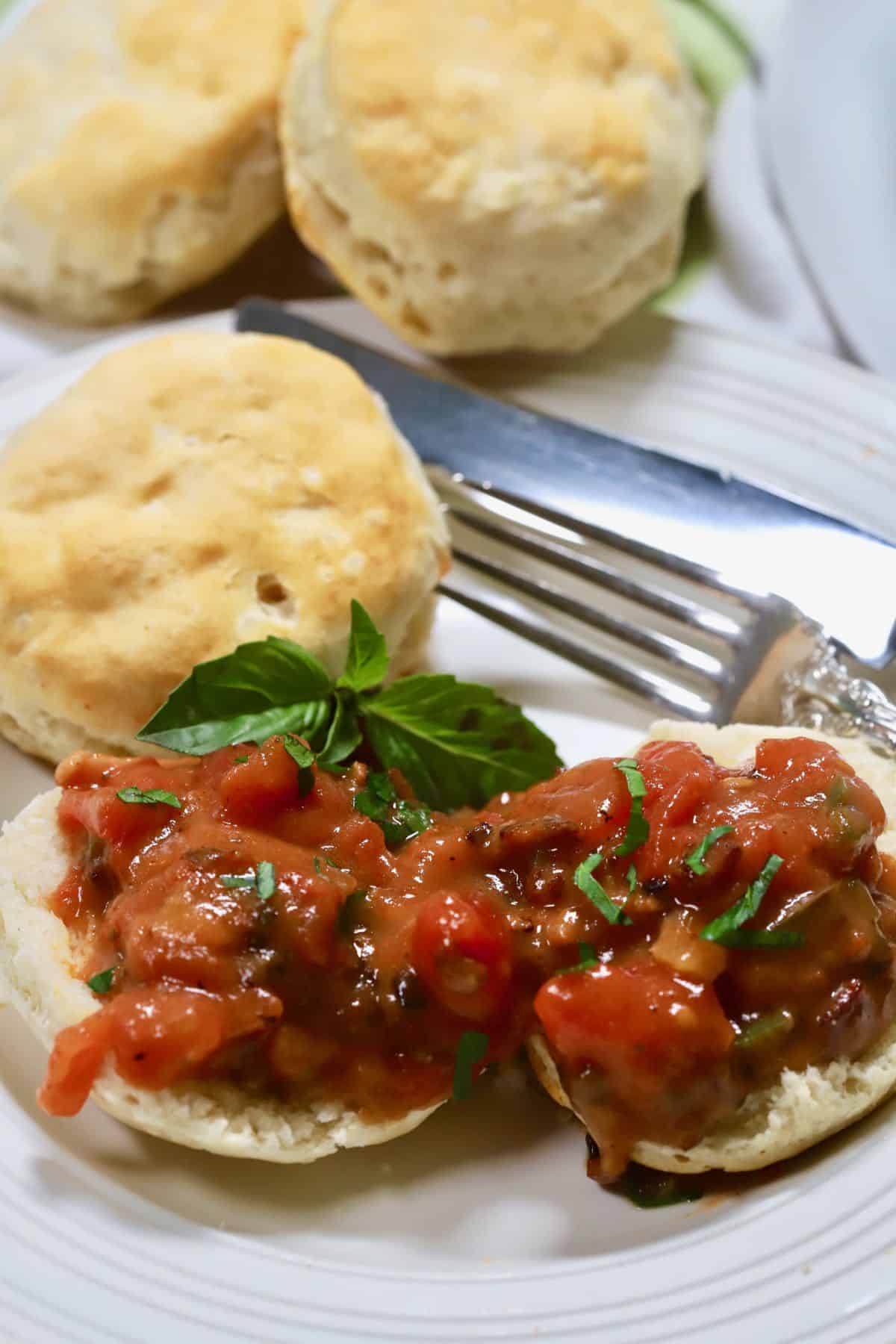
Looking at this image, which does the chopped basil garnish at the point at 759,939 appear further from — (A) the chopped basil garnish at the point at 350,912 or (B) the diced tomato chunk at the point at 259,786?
(B) the diced tomato chunk at the point at 259,786

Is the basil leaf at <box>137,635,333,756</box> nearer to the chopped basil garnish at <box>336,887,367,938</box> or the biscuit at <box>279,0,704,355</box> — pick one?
the chopped basil garnish at <box>336,887,367,938</box>

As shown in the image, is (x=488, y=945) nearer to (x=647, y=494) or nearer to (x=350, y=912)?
(x=350, y=912)

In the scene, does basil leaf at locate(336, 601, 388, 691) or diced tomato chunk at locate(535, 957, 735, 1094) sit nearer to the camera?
diced tomato chunk at locate(535, 957, 735, 1094)

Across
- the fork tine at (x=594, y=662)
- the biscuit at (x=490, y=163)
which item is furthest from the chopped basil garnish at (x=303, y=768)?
the biscuit at (x=490, y=163)

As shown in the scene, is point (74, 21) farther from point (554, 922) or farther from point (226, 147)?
point (554, 922)

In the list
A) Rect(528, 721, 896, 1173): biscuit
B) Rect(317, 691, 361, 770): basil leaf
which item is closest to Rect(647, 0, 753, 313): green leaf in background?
Rect(317, 691, 361, 770): basil leaf

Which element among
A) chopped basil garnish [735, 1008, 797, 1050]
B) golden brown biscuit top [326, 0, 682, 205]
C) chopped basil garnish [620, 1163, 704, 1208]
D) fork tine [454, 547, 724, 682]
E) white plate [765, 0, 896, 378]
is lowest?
chopped basil garnish [620, 1163, 704, 1208]

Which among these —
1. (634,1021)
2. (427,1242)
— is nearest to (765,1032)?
(634,1021)
